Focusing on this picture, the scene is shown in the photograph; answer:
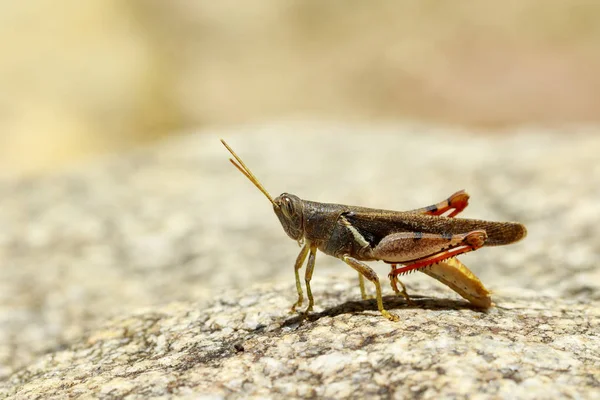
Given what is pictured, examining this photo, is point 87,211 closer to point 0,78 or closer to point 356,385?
point 356,385

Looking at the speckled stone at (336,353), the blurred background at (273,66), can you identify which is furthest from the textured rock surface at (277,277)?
the blurred background at (273,66)

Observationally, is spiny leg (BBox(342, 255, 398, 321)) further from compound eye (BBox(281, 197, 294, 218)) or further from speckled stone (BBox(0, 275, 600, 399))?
compound eye (BBox(281, 197, 294, 218))

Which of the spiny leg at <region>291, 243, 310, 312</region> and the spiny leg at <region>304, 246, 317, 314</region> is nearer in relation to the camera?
the spiny leg at <region>304, 246, 317, 314</region>

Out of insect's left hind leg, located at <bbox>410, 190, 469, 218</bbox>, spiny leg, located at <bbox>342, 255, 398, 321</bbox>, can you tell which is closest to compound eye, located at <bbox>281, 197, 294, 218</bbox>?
spiny leg, located at <bbox>342, 255, 398, 321</bbox>

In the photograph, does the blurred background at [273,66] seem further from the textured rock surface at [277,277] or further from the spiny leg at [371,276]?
the spiny leg at [371,276]

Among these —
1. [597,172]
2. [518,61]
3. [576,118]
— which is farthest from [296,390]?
[518,61]

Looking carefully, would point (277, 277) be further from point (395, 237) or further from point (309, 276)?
point (395, 237)
